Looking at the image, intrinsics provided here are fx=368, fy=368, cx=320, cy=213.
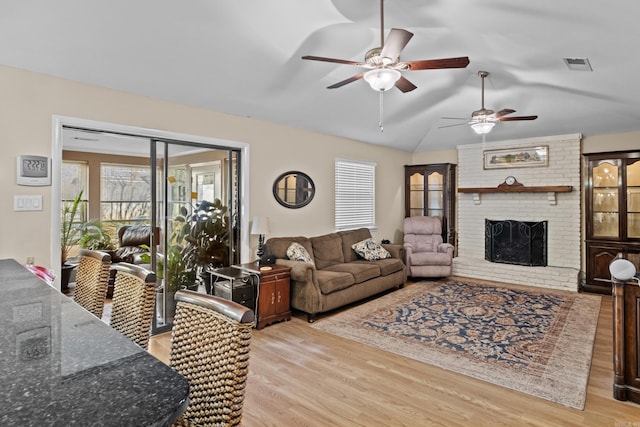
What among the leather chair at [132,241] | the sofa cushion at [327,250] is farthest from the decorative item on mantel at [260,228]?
the leather chair at [132,241]

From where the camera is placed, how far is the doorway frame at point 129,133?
10.5 ft

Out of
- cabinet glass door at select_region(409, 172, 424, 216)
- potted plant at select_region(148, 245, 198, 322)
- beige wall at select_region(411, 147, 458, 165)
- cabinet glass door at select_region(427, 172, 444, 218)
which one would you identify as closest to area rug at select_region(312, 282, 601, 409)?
potted plant at select_region(148, 245, 198, 322)

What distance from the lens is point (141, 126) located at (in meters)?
3.71

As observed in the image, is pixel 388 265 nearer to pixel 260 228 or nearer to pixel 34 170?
pixel 260 228

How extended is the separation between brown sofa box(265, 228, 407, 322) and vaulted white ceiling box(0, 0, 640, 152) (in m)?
1.77

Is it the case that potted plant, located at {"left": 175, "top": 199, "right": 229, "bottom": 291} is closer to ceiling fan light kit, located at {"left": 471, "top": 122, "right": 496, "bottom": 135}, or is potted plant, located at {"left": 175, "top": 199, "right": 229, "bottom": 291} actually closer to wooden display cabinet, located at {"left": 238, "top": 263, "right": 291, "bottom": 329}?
wooden display cabinet, located at {"left": 238, "top": 263, "right": 291, "bottom": 329}

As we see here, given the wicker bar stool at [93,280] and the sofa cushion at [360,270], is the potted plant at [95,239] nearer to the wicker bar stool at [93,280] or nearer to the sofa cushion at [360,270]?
the sofa cushion at [360,270]

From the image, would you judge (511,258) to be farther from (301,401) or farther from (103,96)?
(103,96)

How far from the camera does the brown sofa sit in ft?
14.5

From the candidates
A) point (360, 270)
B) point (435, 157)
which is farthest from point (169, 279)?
point (435, 157)

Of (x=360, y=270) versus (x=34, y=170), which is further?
(x=360, y=270)

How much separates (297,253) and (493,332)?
2438mm

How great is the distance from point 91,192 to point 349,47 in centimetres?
544

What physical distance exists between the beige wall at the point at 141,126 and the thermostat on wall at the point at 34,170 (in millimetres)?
48
